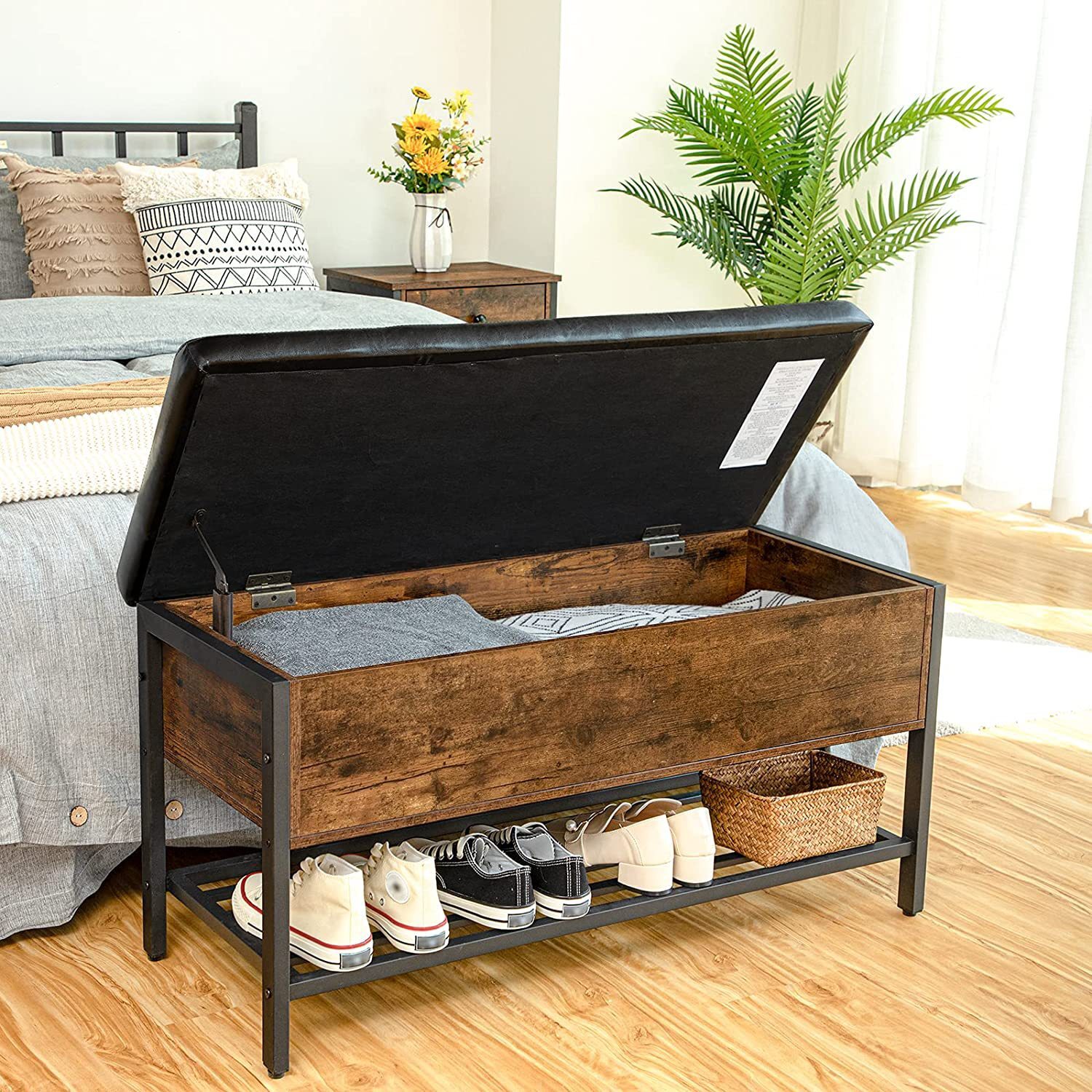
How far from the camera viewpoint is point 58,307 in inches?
125

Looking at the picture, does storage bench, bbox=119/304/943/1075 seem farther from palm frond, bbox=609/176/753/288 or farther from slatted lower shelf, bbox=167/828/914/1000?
palm frond, bbox=609/176/753/288

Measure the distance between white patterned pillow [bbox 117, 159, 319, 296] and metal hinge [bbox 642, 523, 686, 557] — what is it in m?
1.68

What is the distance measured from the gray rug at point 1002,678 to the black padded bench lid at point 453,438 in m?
1.07

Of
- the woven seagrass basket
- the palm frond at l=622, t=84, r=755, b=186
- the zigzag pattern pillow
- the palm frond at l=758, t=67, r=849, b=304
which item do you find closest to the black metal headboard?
the zigzag pattern pillow

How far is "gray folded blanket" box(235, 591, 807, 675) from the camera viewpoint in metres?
1.90

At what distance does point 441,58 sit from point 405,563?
10.7 ft

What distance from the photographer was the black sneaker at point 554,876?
1.94 metres

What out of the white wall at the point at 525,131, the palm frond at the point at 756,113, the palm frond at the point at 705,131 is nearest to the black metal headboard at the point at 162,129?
the white wall at the point at 525,131

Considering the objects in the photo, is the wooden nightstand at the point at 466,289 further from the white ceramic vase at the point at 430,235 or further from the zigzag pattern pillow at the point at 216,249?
the zigzag pattern pillow at the point at 216,249

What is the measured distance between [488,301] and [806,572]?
2.51 m

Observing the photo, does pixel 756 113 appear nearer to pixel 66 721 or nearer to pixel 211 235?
pixel 211 235

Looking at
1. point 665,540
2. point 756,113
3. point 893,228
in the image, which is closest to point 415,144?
point 756,113

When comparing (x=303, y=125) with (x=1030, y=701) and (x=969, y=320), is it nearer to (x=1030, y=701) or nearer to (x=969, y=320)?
(x=969, y=320)

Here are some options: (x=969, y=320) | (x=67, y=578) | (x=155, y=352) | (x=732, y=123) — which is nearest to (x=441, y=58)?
(x=732, y=123)
